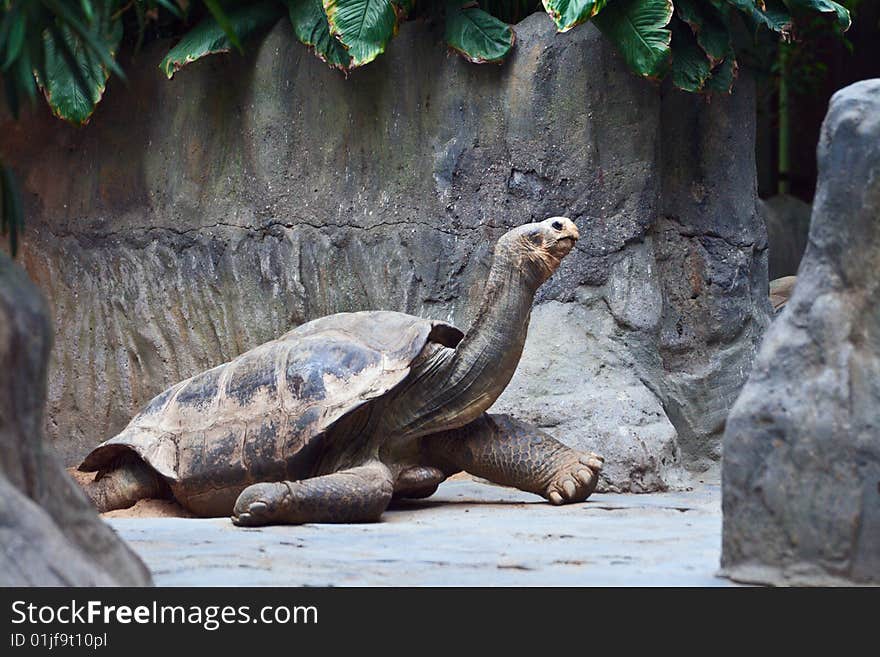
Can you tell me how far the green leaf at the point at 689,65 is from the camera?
6609mm

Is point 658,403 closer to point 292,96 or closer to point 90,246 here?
point 292,96

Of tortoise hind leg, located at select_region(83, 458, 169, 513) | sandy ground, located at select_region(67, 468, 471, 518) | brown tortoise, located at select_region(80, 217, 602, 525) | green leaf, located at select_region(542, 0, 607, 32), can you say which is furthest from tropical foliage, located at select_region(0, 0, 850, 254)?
sandy ground, located at select_region(67, 468, 471, 518)

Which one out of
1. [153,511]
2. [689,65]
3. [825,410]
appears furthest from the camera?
[689,65]

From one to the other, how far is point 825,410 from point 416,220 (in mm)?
4288

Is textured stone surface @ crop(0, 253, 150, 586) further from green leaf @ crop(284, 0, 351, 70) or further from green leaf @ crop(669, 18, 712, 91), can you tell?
green leaf @ crop(669, 18, 712, 91)

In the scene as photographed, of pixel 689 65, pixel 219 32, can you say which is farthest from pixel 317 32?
pixel 689 65

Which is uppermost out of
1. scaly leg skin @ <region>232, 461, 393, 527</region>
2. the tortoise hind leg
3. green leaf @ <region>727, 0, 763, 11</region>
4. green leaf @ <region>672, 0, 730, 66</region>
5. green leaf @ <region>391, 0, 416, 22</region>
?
green leaf @ <region>391, 0, 416, 22</region>

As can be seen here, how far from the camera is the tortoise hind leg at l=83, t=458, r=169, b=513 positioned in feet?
19.5

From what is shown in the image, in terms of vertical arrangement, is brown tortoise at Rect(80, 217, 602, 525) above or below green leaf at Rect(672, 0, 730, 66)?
below

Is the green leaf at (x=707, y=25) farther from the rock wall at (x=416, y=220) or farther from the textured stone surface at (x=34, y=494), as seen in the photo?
the textured stone surface at (x=34, y=494)

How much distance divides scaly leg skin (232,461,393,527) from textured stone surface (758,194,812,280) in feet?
27.9

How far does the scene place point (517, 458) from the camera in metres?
5.53

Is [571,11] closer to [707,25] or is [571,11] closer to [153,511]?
[707,25]
